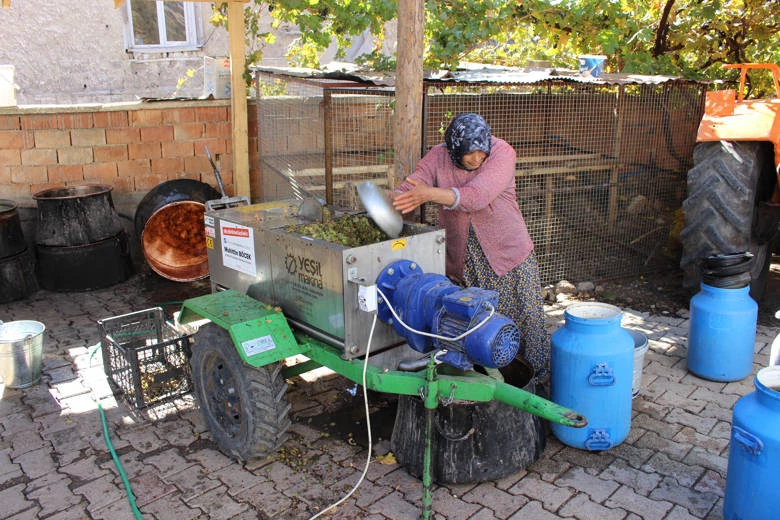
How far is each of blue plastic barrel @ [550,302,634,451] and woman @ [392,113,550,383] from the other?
1.17 feet

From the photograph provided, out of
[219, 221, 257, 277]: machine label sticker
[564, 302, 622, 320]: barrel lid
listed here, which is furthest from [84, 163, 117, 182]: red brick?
[564, 302, 622, 320]: barrel lid

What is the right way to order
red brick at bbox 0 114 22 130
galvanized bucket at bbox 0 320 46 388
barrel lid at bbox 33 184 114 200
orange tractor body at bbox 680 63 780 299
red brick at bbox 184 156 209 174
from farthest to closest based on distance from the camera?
red brick at bbox 184 156 209 174
barrel lid at bbox 33 184 114 200
red brick at bbox 0 114 22 130
orange tractor body at bbox 680 63 780 299
galvanized bucket at bbox 0 320 46 388

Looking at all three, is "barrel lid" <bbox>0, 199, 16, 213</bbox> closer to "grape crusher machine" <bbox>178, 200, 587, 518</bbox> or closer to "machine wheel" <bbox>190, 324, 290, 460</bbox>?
"grape crusher machine" <bbox>178, 200, 587, 518</bbox>

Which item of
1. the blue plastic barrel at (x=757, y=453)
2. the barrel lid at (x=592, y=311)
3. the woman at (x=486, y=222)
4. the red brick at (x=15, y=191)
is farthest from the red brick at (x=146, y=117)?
the blue plastic barrel at (x=757, y=453)

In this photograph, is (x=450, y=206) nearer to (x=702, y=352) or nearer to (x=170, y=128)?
(x=702, y=352)

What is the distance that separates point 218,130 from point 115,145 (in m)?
1.11

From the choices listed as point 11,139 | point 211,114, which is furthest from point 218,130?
point 11,139

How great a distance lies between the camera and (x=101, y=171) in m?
7.16

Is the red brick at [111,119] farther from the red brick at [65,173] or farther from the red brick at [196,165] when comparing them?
the red brick at [196,165]

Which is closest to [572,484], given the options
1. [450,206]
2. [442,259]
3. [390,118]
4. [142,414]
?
[442,259]

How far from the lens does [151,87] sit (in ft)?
40.3

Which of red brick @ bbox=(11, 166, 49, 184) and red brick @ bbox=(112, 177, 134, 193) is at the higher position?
red brick @ bbox=(11, 166, 49, 184)

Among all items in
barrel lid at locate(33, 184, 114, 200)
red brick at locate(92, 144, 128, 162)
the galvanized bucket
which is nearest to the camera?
the galvanized bucket

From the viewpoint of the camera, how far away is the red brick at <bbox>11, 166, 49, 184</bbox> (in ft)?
22.5
